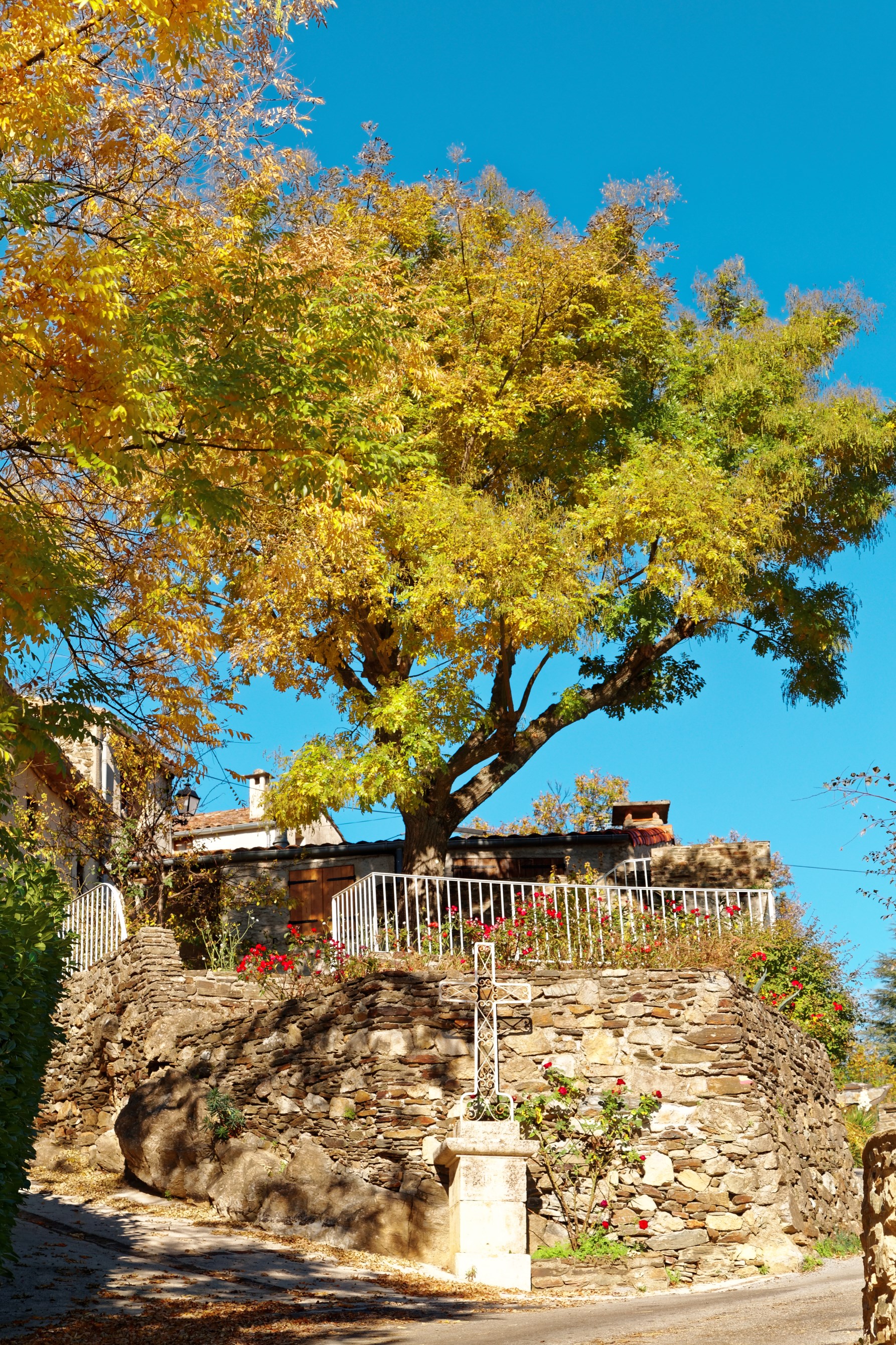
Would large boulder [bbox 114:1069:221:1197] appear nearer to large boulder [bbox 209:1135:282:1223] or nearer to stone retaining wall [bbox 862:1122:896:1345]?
large boulder [bbox 209:1135:282:1223]

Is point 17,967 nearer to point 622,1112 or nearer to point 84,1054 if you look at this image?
point 622,1112

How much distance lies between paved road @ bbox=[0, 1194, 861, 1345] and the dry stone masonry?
0.65m

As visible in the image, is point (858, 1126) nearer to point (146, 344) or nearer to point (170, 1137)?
point (170, 1137)

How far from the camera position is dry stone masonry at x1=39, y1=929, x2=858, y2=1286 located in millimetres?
10945

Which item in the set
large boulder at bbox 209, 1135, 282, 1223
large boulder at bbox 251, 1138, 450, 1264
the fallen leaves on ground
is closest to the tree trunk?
large boulder at bbox 209, 1135, 282, 1223

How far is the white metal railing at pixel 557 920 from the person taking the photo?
1314cm

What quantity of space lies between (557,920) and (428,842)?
12.8 ft

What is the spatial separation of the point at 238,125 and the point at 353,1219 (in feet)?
31.1

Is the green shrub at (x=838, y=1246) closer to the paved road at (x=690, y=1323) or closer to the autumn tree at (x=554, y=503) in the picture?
the paved road at (x=690, y=1323)

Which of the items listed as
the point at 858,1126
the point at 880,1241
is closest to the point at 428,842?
the point at 858,1126

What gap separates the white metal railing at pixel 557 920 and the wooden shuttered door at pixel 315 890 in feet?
18.7

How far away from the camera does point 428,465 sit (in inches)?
636

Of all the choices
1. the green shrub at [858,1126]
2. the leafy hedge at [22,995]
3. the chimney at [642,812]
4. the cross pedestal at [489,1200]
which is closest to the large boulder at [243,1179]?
the cross pedestal at [489,1200]

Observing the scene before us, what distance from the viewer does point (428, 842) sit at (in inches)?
666
